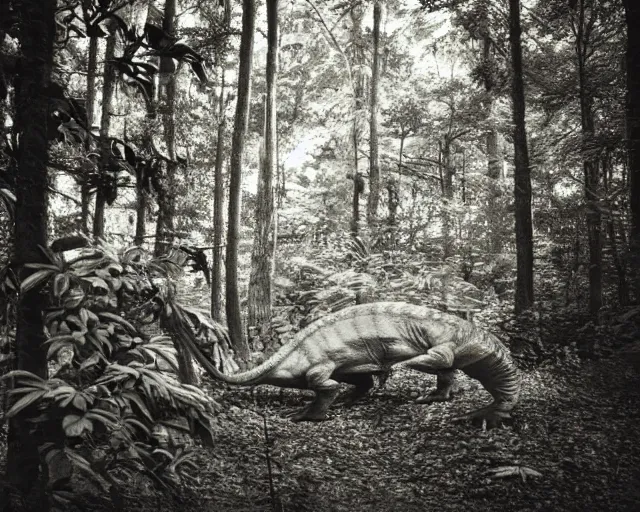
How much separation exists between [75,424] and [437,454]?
289cm

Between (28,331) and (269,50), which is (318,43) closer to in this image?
(269,50)

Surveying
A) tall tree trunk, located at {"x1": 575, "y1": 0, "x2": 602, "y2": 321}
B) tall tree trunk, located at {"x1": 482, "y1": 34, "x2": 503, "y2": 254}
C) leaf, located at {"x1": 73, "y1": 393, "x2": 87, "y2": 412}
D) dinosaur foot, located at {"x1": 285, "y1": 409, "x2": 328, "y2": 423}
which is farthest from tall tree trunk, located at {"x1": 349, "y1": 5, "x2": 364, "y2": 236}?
leaf, located at {"x1": 73, "y1": 393, "x2": 87, "y2": 412}

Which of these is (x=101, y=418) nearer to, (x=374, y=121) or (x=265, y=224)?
(x=265, y=224)

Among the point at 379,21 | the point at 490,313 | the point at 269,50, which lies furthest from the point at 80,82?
the point at 490,313

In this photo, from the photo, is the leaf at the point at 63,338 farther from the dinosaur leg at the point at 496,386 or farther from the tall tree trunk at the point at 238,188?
the tall tree trunk at the point at 238,188

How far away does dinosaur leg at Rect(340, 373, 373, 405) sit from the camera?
15.9ft

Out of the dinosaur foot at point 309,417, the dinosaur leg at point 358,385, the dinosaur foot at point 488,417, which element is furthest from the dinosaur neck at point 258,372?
the dinosaur foot at point 488,417

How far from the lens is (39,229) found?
2.21m

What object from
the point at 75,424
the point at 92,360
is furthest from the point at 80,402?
A: the point at 92,360

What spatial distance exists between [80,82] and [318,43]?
4410mm

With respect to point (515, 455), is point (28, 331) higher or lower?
higher

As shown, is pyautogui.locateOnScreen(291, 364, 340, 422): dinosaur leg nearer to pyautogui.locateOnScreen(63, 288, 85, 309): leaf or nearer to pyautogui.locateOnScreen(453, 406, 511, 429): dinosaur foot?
pyautogui.locateOnScreen(453, 406, 511, 429): dinosaur foot

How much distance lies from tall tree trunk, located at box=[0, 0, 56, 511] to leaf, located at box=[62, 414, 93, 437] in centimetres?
58

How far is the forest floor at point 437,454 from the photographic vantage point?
3.28m
